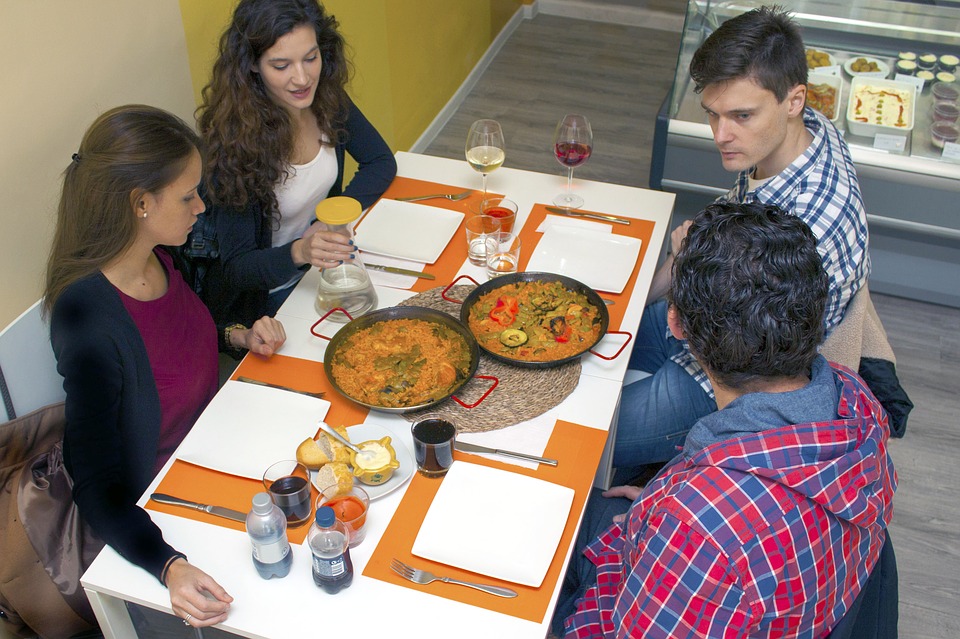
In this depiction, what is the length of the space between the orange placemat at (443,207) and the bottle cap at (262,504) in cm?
86

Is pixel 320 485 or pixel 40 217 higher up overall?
pixel 40 217

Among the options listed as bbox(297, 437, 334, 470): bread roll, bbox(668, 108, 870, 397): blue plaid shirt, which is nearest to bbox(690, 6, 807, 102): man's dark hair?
bbox(668, 108, 870, 397): blue plaid shirt

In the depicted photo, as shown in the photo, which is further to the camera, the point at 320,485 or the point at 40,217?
the point at 40,217

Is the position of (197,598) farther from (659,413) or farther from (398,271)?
(659,413)

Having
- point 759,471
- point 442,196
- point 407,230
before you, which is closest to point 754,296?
point 759,471

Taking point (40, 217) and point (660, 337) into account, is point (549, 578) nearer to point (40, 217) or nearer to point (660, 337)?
point (660, 337)

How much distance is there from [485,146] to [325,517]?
4.37 ft

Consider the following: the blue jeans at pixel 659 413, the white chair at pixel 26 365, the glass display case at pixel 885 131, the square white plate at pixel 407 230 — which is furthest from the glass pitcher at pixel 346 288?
the glass display case at pixel 885 131

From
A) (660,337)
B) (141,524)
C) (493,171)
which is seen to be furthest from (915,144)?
(141,524)

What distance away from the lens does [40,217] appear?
213 centimetres

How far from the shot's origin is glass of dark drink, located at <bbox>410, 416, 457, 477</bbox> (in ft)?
5.57

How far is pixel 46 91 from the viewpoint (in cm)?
207

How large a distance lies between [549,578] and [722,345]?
0.52m

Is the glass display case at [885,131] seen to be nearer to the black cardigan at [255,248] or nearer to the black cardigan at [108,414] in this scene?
the black cardigan at [255,248]
